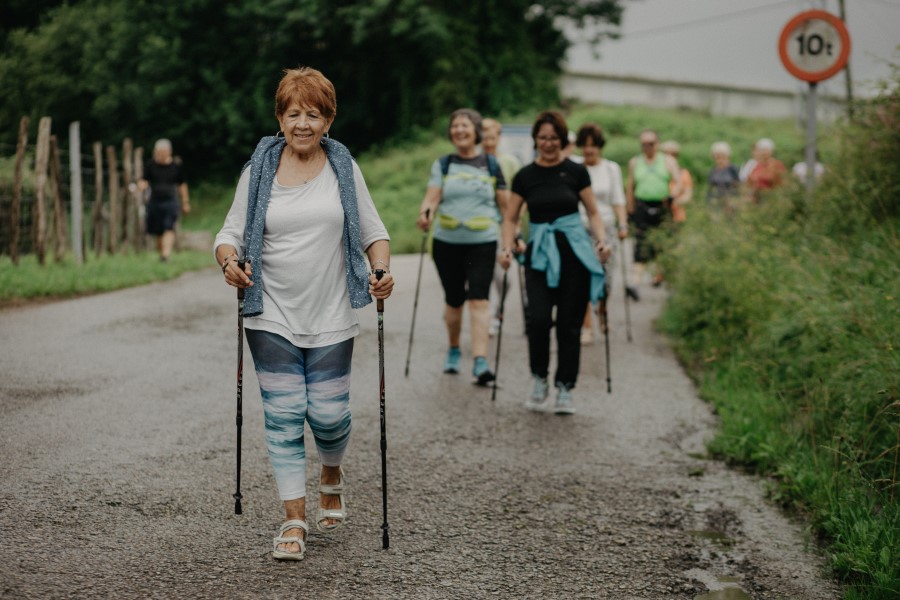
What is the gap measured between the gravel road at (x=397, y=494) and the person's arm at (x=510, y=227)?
1.05m

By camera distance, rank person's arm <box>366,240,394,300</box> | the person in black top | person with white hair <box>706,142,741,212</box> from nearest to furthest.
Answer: person's arm <box>366,240,394,300</box>
person with white hair <box>706,142,741,212</box>
the person in black top

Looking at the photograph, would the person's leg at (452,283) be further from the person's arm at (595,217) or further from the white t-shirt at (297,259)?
the white t-shirt at (297,259)

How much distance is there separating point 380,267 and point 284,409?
0.71 m

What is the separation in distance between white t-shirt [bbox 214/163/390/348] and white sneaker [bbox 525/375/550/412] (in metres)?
3.34

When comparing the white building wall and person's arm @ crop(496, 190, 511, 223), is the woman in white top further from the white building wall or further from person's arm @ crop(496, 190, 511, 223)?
the white building wall

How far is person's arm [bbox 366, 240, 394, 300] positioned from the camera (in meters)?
4.68

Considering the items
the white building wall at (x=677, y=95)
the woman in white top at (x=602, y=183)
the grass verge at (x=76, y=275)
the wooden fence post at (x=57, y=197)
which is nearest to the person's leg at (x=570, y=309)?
the woman in white top at (x=602, y=183)

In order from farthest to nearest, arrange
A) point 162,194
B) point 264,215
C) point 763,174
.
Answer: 1. point 162,194
2. point 763,174
3. point 264,215

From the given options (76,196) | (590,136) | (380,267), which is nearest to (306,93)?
(380,267)

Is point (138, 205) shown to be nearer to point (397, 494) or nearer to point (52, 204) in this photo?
point (52, 204)

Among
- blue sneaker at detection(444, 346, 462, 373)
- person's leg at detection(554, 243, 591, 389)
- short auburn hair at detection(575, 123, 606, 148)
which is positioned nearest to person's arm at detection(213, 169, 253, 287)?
person's leg at detection(554, 243, 591, 389)

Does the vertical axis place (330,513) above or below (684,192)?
below

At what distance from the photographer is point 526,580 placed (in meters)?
4.50

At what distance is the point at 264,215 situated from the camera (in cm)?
460
